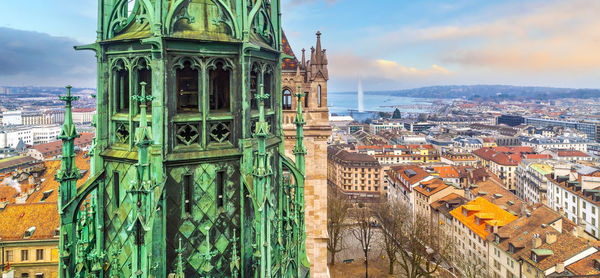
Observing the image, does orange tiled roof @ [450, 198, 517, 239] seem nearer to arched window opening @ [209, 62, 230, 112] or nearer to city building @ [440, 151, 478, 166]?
arched window opening @ [209, 62, 230, 112]

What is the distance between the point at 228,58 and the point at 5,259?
37.1m

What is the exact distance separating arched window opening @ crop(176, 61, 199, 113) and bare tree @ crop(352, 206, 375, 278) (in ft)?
164

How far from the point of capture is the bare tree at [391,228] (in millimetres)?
55094

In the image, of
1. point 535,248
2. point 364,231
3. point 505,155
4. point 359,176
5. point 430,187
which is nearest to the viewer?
point 535,248

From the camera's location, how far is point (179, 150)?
7297 millimetres

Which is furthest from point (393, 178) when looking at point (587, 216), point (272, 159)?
point (272, 159)

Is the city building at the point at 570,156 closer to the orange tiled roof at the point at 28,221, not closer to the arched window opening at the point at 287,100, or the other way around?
the arched window opening at the point at 287,100

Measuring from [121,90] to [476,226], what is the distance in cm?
5470

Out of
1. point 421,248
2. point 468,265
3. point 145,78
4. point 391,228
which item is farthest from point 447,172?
point 145,78

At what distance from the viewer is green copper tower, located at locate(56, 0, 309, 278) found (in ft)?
23.4

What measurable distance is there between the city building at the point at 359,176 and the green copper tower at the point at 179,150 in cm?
10197

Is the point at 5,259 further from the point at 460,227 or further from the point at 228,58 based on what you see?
the point at 460,227

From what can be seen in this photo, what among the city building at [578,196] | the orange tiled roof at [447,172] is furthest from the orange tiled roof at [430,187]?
the orange tiled roof at [447,172]

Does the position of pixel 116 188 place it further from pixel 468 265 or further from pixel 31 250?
pixel 468 265
